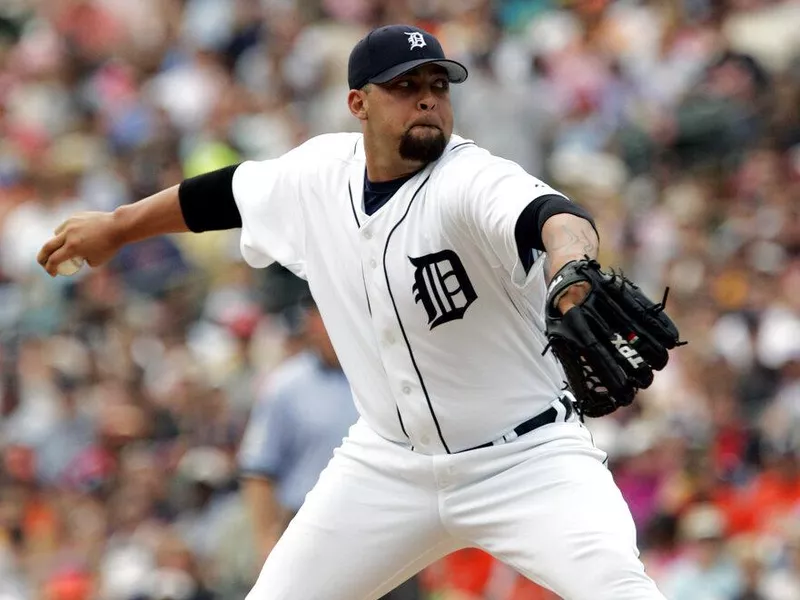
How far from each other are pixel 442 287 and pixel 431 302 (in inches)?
2.7

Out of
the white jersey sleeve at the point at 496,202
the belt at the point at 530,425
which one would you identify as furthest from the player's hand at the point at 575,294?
the belt at the point at 530,425

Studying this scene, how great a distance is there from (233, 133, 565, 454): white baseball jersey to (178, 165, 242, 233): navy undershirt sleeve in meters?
0.33

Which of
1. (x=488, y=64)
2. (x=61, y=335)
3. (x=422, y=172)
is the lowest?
(x=422, y=172)

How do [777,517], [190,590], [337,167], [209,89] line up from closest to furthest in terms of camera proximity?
1. [337,167]
2. [777,517]
3. [190,590]
4. [209,89]

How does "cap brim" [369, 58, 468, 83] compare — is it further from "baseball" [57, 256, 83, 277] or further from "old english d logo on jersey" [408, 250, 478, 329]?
"baseball" [57, 256, 83, 277]

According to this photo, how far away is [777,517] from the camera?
342 inches

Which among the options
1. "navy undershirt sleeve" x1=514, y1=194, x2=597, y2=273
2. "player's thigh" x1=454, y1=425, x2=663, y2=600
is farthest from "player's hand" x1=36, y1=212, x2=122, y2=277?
"navy undershirt sleeve" x1=514, y1=194, x2=597, y2=273

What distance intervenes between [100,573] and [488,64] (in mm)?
4399

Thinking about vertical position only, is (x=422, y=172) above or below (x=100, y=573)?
above

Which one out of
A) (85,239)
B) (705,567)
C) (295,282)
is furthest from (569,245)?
(295,282)

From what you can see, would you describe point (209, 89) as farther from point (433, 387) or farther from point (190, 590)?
point (433, 387)

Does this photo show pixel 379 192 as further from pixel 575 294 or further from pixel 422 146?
pixel 575 294

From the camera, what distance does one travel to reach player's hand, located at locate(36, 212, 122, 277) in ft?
18.7

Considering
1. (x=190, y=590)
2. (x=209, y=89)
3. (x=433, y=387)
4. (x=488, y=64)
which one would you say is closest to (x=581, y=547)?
(x=433, y=387)
